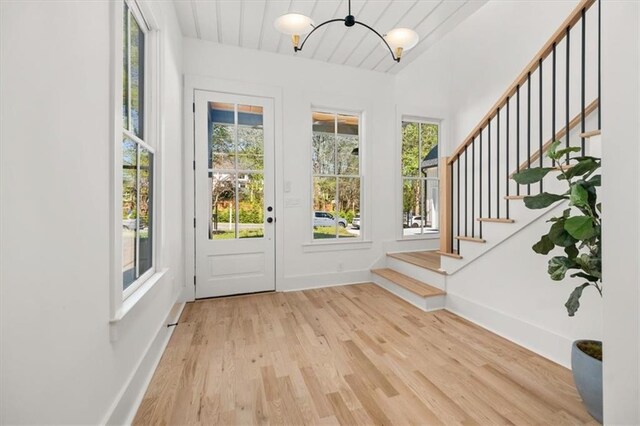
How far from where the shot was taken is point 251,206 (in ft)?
11.4

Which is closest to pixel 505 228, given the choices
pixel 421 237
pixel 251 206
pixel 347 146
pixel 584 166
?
pixel 584 166

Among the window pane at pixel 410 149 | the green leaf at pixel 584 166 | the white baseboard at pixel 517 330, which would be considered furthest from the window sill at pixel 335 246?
the green leaf at pixel 584 166

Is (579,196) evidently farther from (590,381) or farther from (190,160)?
(190,160)

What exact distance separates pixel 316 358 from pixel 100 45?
2.13m

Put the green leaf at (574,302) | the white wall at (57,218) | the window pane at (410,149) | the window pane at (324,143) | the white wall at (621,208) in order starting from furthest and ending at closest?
the window pane at (410,149)
the window pane at (324,143)
the green leaf at (574,302)
the white wall at (621,208)
the white wall at (57,218)

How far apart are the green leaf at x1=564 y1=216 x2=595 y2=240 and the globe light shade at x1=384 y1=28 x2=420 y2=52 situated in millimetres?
1731

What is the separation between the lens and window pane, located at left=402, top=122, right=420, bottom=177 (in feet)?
14.0

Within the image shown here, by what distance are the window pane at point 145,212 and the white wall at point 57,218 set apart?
0.65 m

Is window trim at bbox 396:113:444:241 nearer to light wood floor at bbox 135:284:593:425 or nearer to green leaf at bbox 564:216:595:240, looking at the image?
light wood floor at bbox 135:284:593:425

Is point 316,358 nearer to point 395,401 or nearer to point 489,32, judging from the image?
point 395,401

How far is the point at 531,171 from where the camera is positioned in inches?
62.4

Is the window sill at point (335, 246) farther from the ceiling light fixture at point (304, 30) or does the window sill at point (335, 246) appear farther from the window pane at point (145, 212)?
the ceiling light fixture at point (304, 30)

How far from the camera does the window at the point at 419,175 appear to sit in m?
4.27

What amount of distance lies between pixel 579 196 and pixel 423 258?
2.42m
